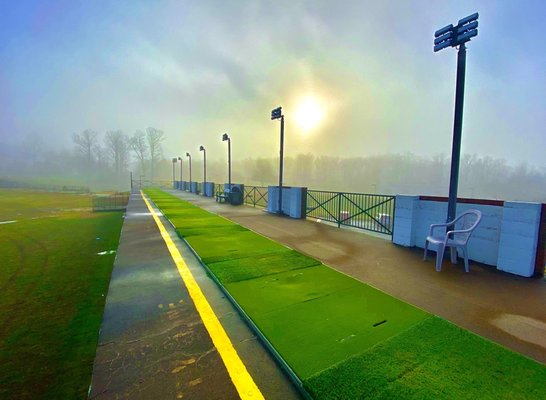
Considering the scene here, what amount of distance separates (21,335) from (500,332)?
5.27 m

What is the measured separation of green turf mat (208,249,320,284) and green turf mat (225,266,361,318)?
0.19 metres

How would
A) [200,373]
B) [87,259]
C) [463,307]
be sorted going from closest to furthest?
[200,373]
[463,307]
[87,259]

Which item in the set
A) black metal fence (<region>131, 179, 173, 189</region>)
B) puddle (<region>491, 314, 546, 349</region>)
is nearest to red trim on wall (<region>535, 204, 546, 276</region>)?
puddle (<region>491, 314, 546, 349</region>)

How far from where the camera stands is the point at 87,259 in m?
6.43

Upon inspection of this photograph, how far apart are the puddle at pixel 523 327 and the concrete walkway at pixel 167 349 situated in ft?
8.14

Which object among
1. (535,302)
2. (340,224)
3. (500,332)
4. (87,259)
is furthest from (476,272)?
(87,259)

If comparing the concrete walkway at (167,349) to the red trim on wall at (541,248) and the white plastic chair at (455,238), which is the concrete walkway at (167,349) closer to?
the white plastic chair at (455,238)

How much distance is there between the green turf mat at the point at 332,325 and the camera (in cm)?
213

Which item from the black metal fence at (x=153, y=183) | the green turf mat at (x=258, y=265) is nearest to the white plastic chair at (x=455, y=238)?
the green turf mat at (x=258, y=265)

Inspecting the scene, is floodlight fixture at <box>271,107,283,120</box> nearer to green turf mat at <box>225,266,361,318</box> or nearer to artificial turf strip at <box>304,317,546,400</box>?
green turf mat at <box>225,266,361,318</box>

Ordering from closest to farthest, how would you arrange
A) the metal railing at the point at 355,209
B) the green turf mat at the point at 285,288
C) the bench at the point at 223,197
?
the green turf mat at the point at 285,288 → the metal railing at the point at 355,209 → the bench at the point at 223,197

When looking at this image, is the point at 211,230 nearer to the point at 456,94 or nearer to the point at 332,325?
the point at 332,325

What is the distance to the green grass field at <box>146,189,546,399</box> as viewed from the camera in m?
1.78

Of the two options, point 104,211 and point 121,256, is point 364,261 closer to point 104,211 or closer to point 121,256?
point 121,256
